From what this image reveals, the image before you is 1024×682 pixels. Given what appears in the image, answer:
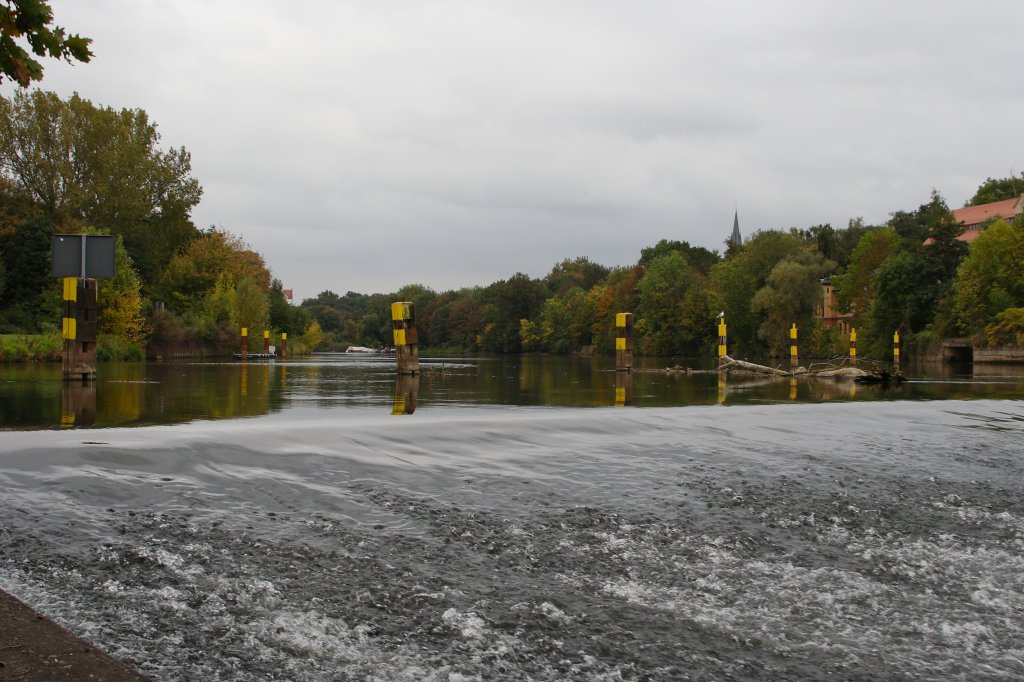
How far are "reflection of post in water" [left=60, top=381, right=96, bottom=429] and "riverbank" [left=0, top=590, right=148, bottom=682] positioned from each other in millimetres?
3444

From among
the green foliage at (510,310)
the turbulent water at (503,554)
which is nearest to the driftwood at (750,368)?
the turbulent water at (503,554)

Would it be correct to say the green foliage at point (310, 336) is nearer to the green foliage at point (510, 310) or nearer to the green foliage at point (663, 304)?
the green foliage at point (663, 304)

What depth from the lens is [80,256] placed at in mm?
11914

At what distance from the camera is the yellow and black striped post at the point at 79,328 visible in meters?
12.0

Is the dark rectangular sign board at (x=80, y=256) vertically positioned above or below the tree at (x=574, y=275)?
below

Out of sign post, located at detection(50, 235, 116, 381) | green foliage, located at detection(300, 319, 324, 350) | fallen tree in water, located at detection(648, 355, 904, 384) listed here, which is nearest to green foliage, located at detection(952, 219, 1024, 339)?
fallen tree in water, located at detection(648, 355, 904, 384)

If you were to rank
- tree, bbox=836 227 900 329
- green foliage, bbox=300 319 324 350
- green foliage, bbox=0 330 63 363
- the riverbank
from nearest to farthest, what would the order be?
the riverbank < green foliage, bbox=0 330 63 363 < green foliage, bbox=300 319 324 350 < tree, bbox=836 227 900 329

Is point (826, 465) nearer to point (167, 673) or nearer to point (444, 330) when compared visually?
point (167, 673)

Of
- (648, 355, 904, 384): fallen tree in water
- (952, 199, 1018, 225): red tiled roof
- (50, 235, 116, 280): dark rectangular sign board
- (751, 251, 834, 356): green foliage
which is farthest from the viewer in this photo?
(952, 199, 1018, 225): red tiled roof

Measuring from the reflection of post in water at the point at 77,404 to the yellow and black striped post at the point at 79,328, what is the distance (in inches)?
16.3

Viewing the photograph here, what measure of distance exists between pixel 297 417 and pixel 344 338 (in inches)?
5925

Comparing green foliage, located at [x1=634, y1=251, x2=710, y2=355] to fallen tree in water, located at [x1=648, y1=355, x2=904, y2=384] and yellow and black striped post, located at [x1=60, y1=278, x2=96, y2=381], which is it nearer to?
fallen tree in water, located at [x1=648, y1=355, x2=904, y2=384]

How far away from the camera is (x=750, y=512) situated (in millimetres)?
4809

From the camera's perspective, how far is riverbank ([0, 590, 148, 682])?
2336mm
